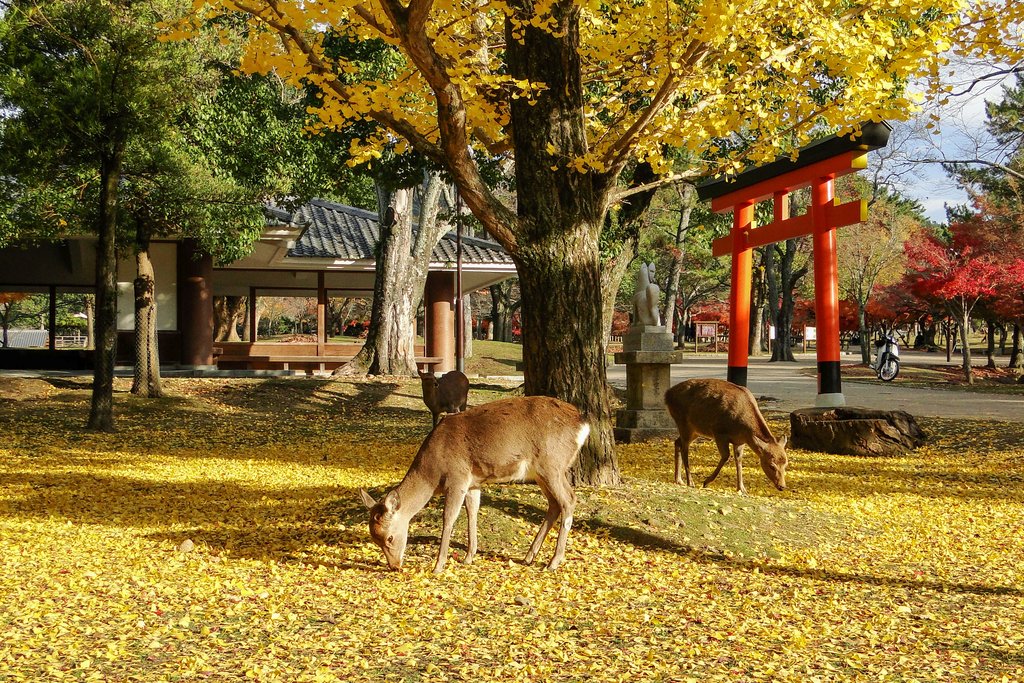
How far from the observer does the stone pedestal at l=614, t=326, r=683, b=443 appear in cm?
1388

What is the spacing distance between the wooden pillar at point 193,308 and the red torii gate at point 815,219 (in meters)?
11.8

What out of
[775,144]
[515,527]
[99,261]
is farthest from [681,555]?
[99,261]

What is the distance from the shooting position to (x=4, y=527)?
7.37m

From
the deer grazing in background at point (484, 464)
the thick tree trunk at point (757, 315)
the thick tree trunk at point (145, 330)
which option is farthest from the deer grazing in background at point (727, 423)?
the thick tree trunk at point (757, 315)

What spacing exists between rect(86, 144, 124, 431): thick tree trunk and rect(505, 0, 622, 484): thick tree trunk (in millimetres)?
8099

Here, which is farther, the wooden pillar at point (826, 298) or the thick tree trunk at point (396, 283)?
the thick tree trunk at point (396, 283)

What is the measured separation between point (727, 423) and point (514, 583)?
3524 millimetres

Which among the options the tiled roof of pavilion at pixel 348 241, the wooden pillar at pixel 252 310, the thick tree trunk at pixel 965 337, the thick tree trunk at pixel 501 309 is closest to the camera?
the tiled roof of pavilion at pixel 348 241

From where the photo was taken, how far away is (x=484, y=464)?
5.89 metres

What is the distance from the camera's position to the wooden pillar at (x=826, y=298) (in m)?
13.9

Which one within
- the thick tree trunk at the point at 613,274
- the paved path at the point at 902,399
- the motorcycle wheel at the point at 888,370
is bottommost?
the paved path at the point at 902,399

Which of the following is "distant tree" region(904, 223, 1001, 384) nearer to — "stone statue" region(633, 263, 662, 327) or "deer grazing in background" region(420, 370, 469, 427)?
"stone statue" region(633, 263, 662, 327)

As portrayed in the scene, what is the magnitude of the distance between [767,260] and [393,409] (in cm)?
2945

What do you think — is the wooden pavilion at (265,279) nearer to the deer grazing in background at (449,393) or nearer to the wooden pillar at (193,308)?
the wooden pillar at (193,308)
